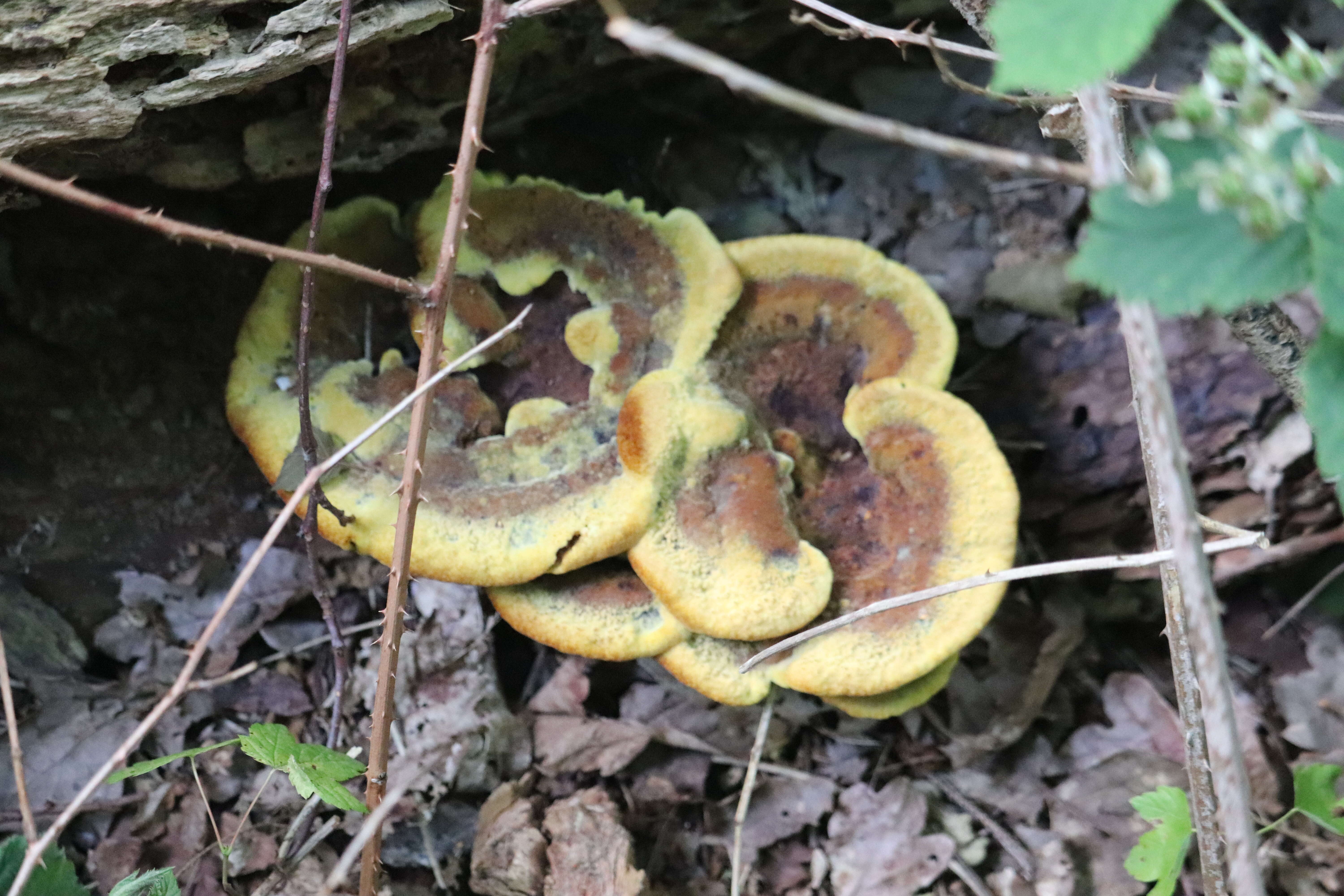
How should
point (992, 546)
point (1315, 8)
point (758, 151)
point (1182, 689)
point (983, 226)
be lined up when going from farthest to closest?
1. point (758, 151)
2. point (983, 226)
3. point (1315, 8)
4. point (992, 546)
5. point (1182, 689)

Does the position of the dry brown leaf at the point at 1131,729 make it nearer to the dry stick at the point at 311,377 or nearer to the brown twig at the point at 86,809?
the dry stick at the point at 311,377

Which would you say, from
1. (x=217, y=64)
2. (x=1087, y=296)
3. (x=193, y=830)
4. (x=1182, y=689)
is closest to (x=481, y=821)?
(x=193, y=830)

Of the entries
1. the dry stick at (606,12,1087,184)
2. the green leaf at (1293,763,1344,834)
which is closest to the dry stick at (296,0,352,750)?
the dry stick at (606,12,1087,184)

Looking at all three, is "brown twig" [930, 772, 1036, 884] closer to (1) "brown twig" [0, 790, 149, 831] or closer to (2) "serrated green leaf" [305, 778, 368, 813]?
(2) "serrated green leaf" [305, 778, 368, 813]

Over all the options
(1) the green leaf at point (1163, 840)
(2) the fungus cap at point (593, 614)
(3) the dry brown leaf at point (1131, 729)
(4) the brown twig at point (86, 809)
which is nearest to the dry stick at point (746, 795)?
(2) the fungus cap at point (593, 614)

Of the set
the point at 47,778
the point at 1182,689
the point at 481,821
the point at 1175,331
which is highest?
the point at 1175,331

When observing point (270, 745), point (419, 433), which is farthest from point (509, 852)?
point (419, 433)

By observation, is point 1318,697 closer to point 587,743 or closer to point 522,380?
point 587,743

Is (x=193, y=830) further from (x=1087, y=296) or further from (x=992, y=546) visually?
(x=1087, y=296)
